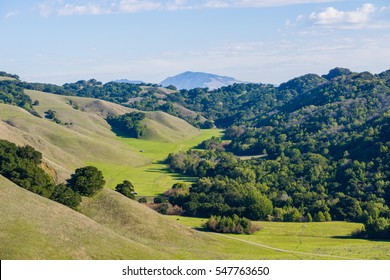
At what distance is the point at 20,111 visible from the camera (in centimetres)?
18425

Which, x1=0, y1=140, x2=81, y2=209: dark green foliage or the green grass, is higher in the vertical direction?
x1=0, y1=140, x2=81, y2=209: dark green foliage

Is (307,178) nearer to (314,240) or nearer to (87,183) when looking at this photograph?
(314,240)

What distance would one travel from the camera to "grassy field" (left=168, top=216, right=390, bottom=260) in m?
69.0

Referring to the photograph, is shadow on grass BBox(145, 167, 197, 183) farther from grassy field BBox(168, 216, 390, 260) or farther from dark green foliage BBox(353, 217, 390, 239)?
dark green foliage BBox(353, 217, 390, 239)

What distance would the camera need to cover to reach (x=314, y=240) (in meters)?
83.3

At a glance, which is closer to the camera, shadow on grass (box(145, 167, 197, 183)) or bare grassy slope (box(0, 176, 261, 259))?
bare grassy slope (box(0, 176, 261, 259))

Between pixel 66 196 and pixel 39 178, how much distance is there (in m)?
4.40

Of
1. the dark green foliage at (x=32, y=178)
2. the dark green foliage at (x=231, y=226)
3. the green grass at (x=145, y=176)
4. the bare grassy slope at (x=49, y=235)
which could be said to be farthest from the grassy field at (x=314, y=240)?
the green grass at (x=145, y=176)

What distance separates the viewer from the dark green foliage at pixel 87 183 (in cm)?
7644

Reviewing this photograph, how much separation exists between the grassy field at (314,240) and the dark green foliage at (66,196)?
23.6 m

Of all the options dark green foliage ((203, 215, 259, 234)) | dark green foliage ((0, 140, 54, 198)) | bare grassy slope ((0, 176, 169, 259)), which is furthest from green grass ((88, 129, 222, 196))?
bare grassy slope ((0, 176, 169, 259))

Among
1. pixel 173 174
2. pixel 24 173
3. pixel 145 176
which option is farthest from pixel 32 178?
pixel 173 174

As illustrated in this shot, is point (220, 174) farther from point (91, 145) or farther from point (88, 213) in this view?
point (88, 213)

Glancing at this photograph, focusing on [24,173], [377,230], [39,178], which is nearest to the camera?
[24,173]
